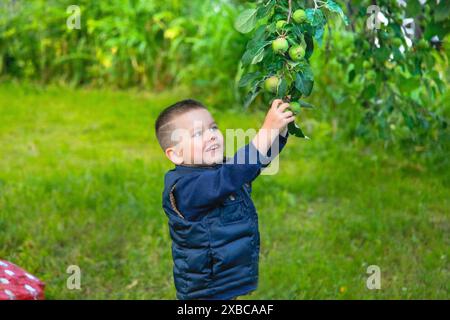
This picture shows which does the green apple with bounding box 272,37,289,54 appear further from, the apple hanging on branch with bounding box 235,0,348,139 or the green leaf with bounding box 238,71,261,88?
the green leaf with bounding box 238,71,261,88

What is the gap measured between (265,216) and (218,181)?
193 cm

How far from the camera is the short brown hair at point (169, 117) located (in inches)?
84.0

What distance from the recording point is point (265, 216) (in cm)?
391

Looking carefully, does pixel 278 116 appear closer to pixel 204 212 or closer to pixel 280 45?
pixel 280 45

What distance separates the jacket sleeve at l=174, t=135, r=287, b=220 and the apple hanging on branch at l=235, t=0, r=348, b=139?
5.2 inches

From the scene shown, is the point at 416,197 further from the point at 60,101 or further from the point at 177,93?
the point at 60,101

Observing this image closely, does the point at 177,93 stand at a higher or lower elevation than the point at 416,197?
higher

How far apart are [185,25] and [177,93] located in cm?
61

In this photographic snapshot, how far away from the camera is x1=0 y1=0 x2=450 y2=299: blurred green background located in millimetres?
3391

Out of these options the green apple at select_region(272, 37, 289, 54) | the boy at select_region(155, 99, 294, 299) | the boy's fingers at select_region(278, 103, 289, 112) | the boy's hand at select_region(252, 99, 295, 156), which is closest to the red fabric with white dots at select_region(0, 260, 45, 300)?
the boy at select_region(155, 99, 294, 299)

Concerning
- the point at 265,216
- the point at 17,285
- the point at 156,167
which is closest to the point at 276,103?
the point at 17,285
